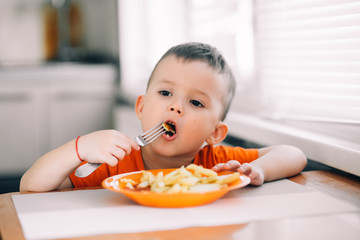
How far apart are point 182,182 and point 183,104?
0.34 meters

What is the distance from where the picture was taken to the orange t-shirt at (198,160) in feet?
3.82

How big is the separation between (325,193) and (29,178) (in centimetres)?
63

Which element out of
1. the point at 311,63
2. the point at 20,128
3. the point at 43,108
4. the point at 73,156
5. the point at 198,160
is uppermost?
the point at 311,63

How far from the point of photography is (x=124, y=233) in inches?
27.1

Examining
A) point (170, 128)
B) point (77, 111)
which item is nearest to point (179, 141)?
point (170, 128)

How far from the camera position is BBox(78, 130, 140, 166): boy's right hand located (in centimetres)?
96

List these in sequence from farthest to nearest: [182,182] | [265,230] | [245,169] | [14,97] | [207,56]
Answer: [14,97] → [207,56] → [245,169] → [182,182] → [265,230]

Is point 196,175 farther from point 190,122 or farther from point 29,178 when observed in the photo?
point 29,178

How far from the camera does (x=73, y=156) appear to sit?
3.29ft

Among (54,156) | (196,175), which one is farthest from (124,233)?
(54,156)

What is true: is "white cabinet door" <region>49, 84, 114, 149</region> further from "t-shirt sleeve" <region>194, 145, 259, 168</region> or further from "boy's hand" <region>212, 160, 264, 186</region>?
"boy's hand" <region>212, 160, 264, 186</region>

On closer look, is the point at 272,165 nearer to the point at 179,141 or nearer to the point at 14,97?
the point at 179,141

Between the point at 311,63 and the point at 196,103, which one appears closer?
the point at 196,103

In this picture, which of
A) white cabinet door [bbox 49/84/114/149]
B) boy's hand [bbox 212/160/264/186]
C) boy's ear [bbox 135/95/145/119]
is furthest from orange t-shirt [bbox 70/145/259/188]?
white cabinet door [bbox 49/84/114/149]
